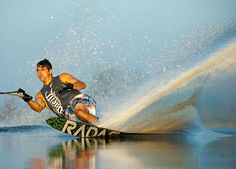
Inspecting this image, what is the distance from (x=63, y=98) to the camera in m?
7.29

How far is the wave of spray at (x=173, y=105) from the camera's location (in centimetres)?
726

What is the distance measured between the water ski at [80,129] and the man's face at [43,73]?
573mm

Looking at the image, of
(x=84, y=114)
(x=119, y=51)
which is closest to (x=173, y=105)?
(x=119, y=51)

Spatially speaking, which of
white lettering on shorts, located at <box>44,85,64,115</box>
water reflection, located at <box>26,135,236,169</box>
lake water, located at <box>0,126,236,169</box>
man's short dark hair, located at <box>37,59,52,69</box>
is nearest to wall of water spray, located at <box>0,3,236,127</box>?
man's short dark hair, located at <box>37,59,52,69</box>

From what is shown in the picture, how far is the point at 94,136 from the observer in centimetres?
716

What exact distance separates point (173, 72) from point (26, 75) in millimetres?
2029

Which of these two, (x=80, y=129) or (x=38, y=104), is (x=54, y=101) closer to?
(x=38, y=104)

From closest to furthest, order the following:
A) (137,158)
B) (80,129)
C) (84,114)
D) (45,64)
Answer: (137,158) < (80,129) < (84,114) < (45,64)

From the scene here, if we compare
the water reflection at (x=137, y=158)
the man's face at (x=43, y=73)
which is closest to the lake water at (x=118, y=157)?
the water reflection at (x=137, y=158)

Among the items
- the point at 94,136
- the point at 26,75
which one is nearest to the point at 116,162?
the point at 94,136

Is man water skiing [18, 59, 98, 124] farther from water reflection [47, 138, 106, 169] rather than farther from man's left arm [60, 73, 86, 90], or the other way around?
water reflection [47, 138, 106, 169]

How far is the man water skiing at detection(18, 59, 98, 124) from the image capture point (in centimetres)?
726

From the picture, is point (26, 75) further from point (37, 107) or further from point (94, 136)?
point (94, 136)

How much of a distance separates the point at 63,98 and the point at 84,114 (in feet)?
1.20
